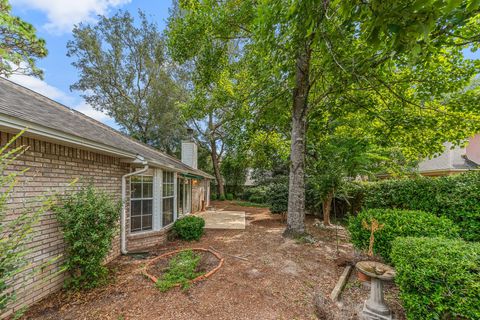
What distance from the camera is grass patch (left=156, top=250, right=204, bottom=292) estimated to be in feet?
12.9

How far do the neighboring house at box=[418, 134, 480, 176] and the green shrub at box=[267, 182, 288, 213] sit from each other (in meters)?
9.72

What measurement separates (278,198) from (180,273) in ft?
25.3

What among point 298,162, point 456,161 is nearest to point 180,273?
point 298,162

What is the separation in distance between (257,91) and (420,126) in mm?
5937

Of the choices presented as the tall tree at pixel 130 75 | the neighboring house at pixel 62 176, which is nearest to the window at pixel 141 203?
the neighboring house at pixel 62 176

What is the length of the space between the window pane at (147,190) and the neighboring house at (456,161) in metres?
15.8

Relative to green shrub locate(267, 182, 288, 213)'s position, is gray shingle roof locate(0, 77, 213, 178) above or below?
above

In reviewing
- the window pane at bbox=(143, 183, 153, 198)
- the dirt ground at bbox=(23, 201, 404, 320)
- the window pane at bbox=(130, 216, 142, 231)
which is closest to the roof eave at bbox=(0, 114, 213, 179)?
the window pane at bbox=(143, 183, 153, 198)

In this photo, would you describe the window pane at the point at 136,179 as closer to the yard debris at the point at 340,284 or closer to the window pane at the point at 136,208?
the window pane at the point at 136,208

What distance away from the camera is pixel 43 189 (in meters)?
3.68

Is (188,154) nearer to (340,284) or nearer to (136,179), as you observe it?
(136,179)

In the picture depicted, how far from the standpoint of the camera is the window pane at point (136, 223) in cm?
649

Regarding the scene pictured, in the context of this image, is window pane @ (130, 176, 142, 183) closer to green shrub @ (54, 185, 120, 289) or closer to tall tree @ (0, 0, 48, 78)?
green shrub @ (54, 185, 120, 289)

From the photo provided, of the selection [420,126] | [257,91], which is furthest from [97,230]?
[420,126]
